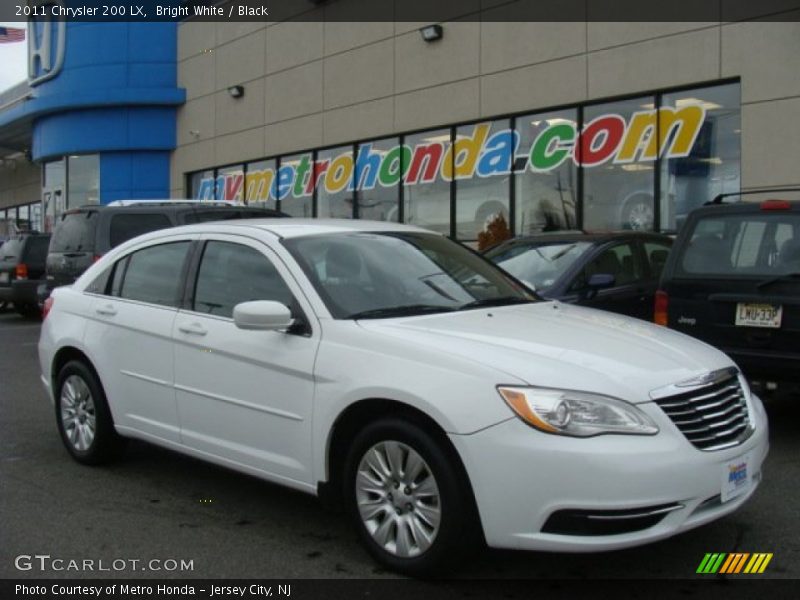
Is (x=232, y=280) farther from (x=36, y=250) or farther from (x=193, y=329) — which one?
(x=36, y=250)

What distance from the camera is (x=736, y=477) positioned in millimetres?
3752

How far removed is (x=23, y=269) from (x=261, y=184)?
20.8 ft

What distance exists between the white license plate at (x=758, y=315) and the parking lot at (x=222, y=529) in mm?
883

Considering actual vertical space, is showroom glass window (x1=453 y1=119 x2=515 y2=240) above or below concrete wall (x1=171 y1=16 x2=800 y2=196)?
below

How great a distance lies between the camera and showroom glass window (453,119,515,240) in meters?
15.3

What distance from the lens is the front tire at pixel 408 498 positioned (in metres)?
3.63

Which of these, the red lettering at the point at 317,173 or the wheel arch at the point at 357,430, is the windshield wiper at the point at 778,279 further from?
the red lettering at the point at 317,173

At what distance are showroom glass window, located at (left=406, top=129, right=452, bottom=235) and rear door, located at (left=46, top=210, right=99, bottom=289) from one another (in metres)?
6.84

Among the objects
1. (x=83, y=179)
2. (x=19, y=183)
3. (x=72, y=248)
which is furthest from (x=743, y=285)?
(x=19, y=183)

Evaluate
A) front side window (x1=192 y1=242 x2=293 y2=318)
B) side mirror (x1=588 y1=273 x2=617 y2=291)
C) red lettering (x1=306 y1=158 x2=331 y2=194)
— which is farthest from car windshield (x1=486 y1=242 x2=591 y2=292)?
red lettering (x1=306 y1=158 x2=331 y2=194)

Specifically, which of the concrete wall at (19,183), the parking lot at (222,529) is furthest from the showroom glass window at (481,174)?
the concrete wall at (19,183)

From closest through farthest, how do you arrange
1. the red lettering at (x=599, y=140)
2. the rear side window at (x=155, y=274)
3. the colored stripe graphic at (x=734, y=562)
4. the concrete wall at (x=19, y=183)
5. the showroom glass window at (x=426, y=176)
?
the colored stripe graphic at (x=734, y=562) → the rear side window at (x=155, y=274) → the red lettering at (x=599, y=140) → the showroom glass window at (x=426, y=176) → the concrete wall at (x=19, y=183)

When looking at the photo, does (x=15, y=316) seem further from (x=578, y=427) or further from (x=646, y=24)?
(x=578, y=427)

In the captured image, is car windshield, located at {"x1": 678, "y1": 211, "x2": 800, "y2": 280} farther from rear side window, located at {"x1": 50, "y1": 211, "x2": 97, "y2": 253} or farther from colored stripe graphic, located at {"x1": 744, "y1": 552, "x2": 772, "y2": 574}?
rear side window, located at {"x1": 50, "y1": 211, "x2": 97, "y2": 253}
